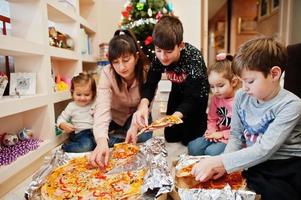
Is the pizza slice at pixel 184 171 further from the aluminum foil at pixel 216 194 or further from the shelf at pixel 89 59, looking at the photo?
the shelf at pixel 89 59

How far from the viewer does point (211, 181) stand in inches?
31.8

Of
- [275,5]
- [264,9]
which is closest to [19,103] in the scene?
[275,5]

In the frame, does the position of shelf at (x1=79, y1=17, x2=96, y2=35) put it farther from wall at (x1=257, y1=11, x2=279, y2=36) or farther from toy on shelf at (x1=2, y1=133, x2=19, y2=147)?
wall at (x1=257, y1=11, x2=279, y2=36)

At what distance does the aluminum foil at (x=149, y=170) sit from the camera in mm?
781

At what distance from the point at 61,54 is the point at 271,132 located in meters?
1.31

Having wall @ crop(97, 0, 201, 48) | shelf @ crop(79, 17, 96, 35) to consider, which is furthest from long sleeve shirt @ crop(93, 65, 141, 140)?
wall @ crop(97, 0, 201, 48)

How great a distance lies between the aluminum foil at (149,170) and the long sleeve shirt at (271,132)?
0.65ft

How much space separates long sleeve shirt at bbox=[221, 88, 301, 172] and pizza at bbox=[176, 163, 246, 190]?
0.06 m

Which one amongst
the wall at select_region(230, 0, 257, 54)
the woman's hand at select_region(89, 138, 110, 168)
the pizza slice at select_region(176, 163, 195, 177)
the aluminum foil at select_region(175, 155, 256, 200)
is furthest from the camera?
the wall at select_region(230, 0, 257, 54)

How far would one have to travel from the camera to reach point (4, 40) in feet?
3.40

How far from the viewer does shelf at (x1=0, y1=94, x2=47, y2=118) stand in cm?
102

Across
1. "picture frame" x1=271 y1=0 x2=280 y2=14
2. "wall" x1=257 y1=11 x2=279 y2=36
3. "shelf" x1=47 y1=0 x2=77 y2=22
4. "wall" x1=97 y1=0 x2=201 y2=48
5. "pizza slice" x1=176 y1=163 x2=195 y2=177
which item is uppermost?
"picture frame" x1=271 y1=0 x2=280 y2=14

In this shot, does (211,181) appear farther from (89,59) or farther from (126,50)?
(89,59)

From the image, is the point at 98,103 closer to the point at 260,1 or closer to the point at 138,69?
the point at 138,69
